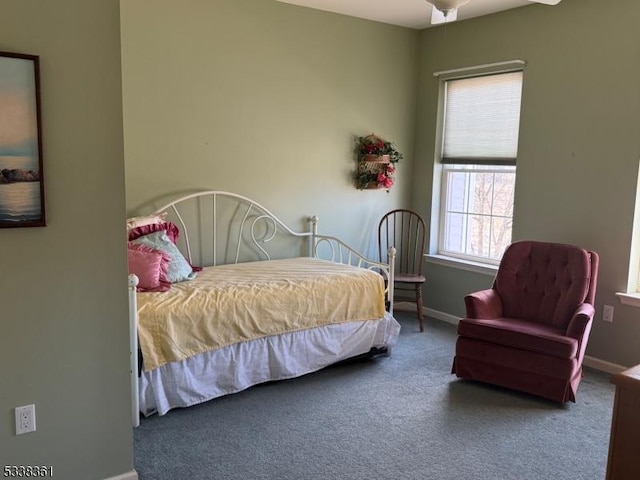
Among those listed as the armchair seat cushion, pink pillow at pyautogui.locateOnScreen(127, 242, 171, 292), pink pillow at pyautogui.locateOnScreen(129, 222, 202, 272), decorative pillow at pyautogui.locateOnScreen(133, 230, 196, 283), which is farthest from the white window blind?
pink pillow at pyautogui.locateOnScreen(127, 242, 171, 292)

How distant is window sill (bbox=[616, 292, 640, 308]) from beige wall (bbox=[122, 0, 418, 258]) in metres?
2.04

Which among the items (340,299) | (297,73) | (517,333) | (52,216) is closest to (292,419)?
(340,299)

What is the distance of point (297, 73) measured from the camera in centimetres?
436

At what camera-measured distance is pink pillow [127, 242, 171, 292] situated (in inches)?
125

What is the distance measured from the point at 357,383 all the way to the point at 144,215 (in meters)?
1.77

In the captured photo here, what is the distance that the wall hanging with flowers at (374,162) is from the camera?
4.75 meters

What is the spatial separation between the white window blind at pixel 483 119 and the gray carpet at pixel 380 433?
184cm

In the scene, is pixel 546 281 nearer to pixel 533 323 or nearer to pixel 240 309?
pixel 533 323

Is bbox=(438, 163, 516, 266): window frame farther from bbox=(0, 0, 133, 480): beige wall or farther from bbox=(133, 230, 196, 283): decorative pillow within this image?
bbox=(0, 0, 133, 480): beige wall

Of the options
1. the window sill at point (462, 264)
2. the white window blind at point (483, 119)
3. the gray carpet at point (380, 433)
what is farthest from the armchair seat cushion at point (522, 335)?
the white window blind at point (483, 119)

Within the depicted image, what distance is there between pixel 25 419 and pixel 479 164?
3742 mm

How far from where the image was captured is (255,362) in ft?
10.9

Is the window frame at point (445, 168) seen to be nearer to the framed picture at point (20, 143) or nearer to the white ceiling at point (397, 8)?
the white ceiling at point (397, 8)

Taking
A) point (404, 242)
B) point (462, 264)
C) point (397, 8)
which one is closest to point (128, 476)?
point (462, 264)
